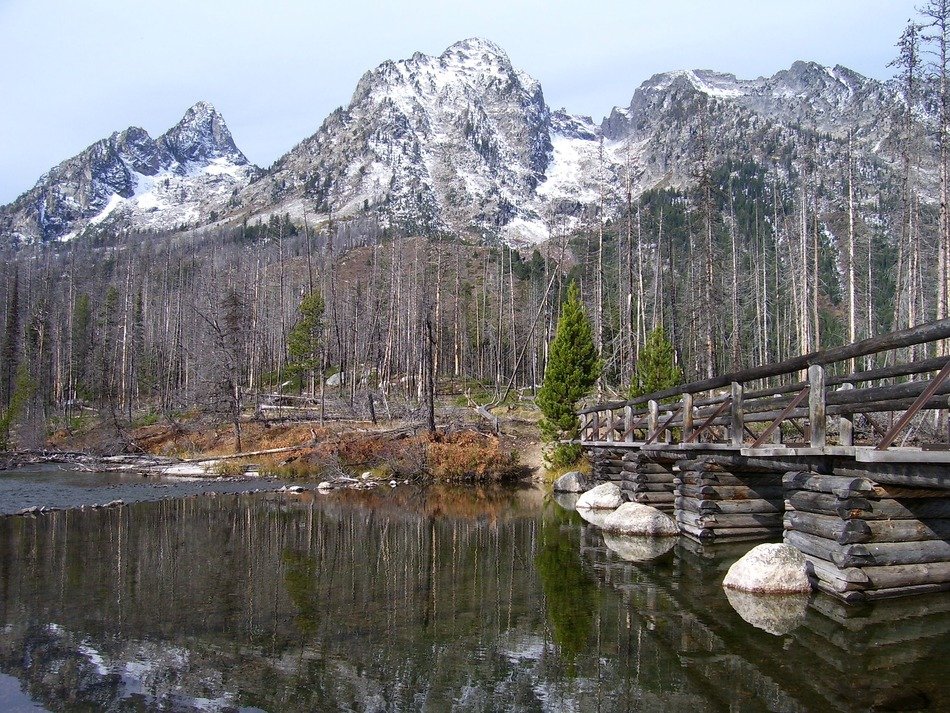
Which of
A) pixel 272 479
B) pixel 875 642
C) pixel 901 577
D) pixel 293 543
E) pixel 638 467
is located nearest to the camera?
pixel 875 642

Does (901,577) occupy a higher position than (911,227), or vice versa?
(911,227)

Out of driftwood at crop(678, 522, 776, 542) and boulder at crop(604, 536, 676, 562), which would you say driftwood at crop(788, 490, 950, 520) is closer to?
boulder at crop(604, 536, 676, 562)

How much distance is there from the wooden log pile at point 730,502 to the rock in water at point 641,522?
1.61 feet

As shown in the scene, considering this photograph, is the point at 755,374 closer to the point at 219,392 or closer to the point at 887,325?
the point at 219,392

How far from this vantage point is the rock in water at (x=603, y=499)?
776 inches

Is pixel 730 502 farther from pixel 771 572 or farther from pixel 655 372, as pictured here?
pixel 655 372

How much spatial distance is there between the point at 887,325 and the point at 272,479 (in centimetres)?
6995

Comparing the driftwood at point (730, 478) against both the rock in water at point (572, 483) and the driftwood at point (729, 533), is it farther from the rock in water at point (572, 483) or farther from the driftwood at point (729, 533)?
the rock in water at point (572, 483)

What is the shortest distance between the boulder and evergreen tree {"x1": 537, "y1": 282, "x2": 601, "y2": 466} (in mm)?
12045

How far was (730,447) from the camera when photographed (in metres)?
11.6

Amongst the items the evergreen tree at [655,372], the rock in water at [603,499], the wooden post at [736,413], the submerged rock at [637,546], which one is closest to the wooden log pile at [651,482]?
the rock in water at [603,499]

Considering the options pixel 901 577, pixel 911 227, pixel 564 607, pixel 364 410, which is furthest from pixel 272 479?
pixel 911 227

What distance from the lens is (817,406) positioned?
9.27 metres

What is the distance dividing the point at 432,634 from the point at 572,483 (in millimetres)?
18003
